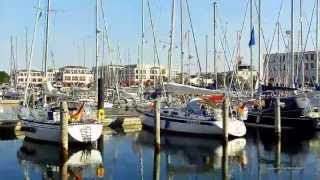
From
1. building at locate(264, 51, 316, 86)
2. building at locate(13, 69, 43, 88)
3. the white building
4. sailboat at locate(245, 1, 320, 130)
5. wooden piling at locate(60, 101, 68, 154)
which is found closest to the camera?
wooden piling at locate(60, 101, 68, 154)

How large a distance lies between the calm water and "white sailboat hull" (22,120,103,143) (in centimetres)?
67

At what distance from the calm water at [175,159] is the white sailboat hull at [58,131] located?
0.67 metres

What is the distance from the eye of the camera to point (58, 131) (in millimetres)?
34750

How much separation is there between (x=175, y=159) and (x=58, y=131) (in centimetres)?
839

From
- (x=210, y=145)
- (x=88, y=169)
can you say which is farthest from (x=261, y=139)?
(x=88, y=169)

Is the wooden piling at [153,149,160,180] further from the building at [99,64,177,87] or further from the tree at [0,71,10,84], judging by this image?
the tree at [0,71,10,84]

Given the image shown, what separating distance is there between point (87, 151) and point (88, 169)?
217 inches

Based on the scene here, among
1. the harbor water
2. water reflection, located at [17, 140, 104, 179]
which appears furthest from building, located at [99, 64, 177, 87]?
water reflection, located at [17, 140, 104, 179]

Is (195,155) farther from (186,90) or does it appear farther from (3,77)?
(3,77)

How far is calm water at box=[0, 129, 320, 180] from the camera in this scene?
86.5 feet

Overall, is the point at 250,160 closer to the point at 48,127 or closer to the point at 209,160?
the point at 209,160

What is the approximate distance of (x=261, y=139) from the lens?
39250mm

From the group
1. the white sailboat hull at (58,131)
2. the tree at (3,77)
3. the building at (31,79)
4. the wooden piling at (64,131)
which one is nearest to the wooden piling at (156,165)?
the white sailboat hull at (58,131)

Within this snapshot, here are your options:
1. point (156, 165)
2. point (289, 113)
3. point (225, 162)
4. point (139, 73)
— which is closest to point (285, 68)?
point (139, 73)
